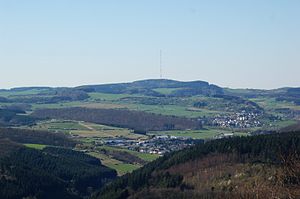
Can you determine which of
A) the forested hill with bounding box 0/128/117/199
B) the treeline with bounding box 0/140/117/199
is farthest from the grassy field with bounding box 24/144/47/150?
the treeline with bounding box 0/140/117/199

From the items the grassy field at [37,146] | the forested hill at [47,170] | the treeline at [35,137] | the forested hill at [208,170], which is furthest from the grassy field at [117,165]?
the treeline at [35,137]

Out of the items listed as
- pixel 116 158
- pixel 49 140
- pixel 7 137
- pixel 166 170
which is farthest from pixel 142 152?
pixel 166 170

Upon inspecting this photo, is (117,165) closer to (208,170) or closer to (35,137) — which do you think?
(35,137)

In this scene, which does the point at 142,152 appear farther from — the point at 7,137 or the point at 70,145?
the point at 7,137

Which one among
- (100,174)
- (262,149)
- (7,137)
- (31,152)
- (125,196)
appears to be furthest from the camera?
(7,137)

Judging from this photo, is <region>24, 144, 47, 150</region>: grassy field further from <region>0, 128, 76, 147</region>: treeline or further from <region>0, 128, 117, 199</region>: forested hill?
<region>0, 128, 76, 147</region>: treeline
